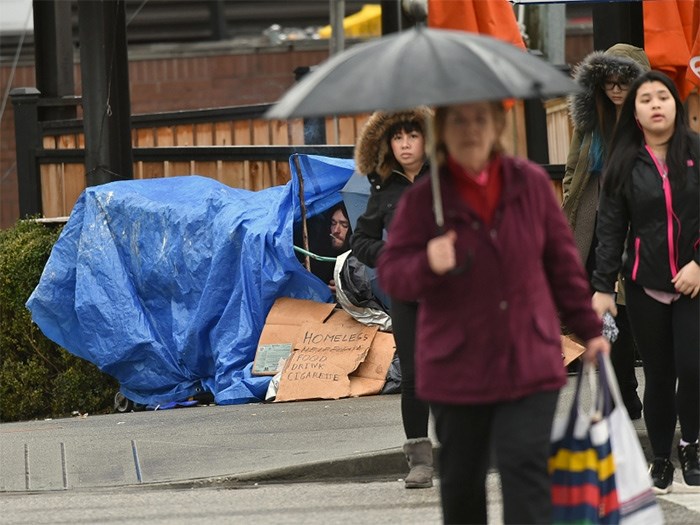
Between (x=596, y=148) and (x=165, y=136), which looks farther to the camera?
(x=165, y=136)

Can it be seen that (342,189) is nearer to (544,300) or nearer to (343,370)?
(343,370)

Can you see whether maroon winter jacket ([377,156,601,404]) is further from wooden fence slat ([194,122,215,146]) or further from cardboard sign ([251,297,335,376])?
wooden fence slat ([194,122,215,146])

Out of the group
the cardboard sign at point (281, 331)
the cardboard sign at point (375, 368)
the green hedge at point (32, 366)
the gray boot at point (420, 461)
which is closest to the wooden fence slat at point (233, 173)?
the green hedge at point (32, 366)

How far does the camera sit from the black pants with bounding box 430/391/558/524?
4195 millimetres

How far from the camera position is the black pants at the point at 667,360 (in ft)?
20.1

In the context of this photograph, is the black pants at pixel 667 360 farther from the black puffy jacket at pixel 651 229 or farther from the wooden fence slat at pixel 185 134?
the wooden fence slat at pixel 185 134

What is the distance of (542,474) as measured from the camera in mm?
4223

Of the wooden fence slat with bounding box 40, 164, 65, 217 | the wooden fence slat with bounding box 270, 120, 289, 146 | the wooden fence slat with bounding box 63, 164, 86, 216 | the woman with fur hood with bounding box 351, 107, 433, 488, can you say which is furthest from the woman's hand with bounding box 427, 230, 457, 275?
the wooden fence slat with bounding box 270, 120, 289, 146

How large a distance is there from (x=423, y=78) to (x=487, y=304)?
672 mm

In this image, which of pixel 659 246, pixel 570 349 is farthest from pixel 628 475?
pixel 570 349

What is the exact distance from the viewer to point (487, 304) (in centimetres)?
424

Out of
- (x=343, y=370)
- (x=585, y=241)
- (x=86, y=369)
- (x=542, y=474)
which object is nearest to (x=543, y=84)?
(x=542, y=474)

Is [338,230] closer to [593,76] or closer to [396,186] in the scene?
[593,76]

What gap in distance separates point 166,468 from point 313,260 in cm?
248
